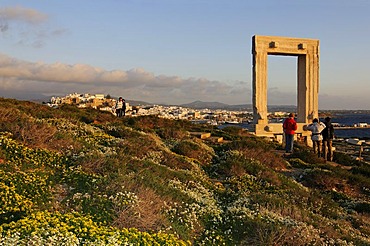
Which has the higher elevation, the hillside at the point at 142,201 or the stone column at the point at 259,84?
the stone column at the point at 259,84

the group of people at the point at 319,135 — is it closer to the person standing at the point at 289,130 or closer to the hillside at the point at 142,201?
the person standing at the point at 289,130

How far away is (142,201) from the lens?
21.4 feet

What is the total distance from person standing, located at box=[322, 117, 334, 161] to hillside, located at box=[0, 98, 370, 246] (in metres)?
5.47

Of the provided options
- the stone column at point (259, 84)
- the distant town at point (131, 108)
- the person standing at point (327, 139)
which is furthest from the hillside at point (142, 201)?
the distant town at point (131, 108)

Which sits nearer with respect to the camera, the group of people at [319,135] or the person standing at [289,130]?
the group of people at [319,135]

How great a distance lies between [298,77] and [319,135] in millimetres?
10006

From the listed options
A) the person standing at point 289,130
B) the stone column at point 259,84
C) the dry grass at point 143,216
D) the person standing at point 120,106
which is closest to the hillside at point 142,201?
the dry grass at point 143,216

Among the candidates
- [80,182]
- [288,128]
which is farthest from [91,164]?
[288,128]

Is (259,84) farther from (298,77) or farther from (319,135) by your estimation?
(319,135)

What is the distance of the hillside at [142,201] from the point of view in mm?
5363

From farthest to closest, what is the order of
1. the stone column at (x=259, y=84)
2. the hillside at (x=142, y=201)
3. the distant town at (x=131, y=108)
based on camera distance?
the distant town at (x=131, y=108) < the stone column at (x=259, y=84) < the hillside at (x=142, y=201)

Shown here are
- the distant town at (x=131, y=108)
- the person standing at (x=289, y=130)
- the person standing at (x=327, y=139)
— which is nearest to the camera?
the person standing at (x=327, y=139)

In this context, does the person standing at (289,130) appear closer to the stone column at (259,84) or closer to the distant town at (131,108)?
the stone column at (259,84)

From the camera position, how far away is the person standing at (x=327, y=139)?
60.2 ft
